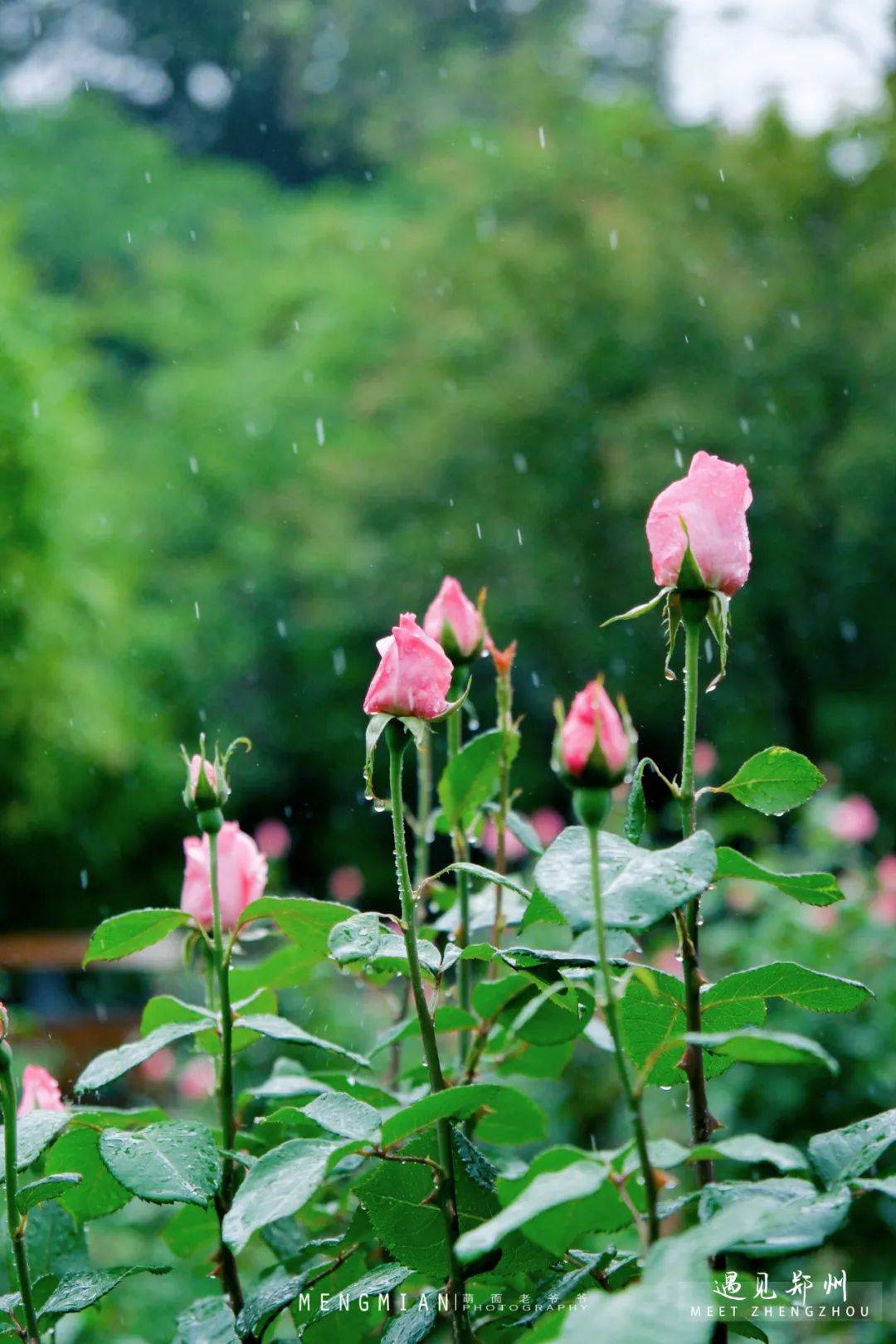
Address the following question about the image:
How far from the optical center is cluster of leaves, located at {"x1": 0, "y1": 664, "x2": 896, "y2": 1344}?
1.33ft

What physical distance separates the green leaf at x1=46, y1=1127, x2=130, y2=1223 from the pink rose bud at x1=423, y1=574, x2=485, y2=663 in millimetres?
295

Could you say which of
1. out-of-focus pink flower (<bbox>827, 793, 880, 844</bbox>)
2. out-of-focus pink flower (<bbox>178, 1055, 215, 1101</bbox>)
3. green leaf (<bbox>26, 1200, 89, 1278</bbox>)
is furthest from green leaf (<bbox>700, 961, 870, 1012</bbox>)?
out-of-focus pink flower (<bbox>827, 793, 880, 844</bbox>)

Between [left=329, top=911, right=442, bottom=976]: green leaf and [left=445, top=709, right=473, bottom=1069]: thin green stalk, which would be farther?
[left=445, top=709, right=473, bottom=1069]: thin green stalk

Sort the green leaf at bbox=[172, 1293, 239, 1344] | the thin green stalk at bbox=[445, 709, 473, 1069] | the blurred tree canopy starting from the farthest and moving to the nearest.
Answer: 1. the blurred tree canopy
2. the thin green stalk at bbox=[445, 709, 473, 1069]
3. the green leaf at bbox=[172, 1293, 239, 1344]

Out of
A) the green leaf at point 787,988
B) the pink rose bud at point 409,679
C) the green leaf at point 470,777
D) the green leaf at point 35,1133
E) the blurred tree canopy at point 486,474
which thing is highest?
the pink rose bud at point 409,679

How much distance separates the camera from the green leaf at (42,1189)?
19.6 inches

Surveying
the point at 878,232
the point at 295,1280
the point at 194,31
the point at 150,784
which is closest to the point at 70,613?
the point at 150,784

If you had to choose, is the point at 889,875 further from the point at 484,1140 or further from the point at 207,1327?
the point at 207,1327

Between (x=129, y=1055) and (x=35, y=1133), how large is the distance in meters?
0.06

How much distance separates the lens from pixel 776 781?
1.72 feet

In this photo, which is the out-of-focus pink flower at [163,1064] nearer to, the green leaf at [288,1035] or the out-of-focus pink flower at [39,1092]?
the out-of-focus pink flower at [39,1092]

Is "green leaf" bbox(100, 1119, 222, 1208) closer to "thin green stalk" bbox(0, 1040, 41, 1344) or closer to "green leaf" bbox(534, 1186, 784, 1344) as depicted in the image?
"thin green stalk" bbox(0, 1040, 41, 1344)

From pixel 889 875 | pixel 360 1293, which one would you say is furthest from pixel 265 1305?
pixel 889 875

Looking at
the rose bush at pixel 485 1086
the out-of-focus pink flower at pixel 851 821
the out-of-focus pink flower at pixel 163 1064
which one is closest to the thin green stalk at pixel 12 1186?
the rose bush at pixel 485 1086
